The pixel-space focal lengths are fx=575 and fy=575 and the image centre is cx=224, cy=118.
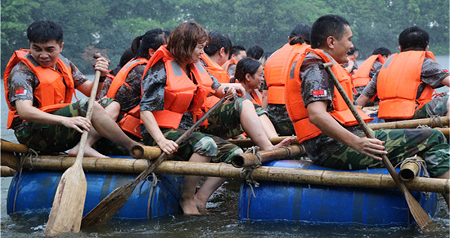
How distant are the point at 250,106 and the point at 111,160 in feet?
3.83

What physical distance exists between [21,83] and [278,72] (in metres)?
3.13

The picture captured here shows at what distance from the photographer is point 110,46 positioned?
37188 millimetres

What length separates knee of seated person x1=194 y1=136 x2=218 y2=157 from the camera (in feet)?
13.5

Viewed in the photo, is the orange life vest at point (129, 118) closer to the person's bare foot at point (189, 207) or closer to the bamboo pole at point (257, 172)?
the bamboo pole at point (257, 172)

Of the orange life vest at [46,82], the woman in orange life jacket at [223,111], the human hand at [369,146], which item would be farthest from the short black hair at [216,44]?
the human hand at [369,146]

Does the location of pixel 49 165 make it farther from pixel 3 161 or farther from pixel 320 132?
pixel 320 132

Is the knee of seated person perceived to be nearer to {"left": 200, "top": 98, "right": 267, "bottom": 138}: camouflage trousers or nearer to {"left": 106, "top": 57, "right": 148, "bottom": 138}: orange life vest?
{"left": 200, "top": 98, "right": 267, "bottom": 138}: camouflage trousers

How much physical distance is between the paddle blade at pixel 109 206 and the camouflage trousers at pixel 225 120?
110cm

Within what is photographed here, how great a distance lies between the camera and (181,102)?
427 cm

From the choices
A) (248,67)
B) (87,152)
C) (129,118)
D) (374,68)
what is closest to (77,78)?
(129,118)

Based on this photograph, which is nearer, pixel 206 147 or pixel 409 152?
pixel 409 152

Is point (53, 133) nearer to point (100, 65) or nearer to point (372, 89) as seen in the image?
point (100, 65)

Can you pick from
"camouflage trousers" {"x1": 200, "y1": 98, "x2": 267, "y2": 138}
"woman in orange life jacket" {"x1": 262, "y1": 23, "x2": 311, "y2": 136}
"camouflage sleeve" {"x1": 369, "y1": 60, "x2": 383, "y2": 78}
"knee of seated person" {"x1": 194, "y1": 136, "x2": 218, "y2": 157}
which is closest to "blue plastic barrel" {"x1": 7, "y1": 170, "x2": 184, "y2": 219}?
"knee of seated person" {"x1": 194, "y1": 136, "x2": 218, "y2": 157}

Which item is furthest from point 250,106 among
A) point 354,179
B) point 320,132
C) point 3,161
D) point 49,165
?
point 3,161
